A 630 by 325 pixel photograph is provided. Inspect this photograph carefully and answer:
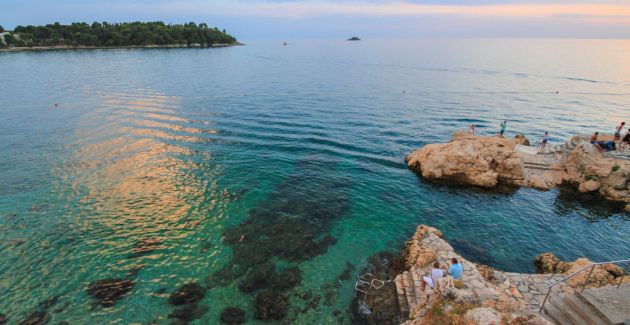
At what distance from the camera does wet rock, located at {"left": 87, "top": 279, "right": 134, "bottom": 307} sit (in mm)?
17797

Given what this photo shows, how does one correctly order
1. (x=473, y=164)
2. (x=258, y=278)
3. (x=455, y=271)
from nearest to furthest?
(x=455, y=271), (x=258, y=278), (x=473, y=164)

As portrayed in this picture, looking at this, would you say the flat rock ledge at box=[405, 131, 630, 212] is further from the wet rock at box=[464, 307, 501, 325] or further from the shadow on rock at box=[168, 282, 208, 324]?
the shadow on rock at box=[168, 282, 208, 324]

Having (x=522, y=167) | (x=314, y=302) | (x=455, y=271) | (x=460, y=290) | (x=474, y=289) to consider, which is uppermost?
(x=522, y=167)

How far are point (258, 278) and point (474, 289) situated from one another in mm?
13313

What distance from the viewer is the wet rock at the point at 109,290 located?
58.4ft

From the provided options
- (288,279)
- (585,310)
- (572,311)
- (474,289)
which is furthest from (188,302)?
(585,310)

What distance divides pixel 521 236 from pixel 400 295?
13826 mm

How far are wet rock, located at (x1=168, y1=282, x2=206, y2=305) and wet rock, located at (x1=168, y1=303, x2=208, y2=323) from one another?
1.41 feet

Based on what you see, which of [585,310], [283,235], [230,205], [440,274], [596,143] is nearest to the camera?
[585,310]

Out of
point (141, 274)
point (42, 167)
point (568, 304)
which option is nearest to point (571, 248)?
point (568, 304)

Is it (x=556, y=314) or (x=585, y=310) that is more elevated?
(x=585, y=310)

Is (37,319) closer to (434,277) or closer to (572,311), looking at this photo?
(434,277)

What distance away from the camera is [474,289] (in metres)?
16.4

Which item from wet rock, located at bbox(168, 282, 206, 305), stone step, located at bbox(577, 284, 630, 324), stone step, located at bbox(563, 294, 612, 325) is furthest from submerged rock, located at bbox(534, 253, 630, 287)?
wet rock, located at bbox(168, 282, 206, 305)
